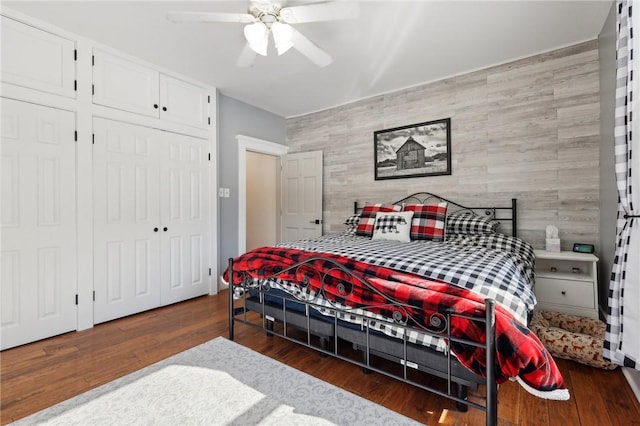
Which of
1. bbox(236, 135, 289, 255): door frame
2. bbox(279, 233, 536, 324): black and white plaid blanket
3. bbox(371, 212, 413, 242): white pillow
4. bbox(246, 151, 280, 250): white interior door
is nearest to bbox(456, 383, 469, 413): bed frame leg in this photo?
bbox(279, 233, 536, 324): black and white plaid blanket

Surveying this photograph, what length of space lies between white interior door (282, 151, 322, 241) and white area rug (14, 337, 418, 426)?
2.70 m

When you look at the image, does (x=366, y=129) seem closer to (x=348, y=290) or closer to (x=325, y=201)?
(x=325, y=201)

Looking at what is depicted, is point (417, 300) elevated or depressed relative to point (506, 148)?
depressed

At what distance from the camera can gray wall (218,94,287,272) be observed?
12.8ft

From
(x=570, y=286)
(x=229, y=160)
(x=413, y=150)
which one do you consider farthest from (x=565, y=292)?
(x=229, y=160)

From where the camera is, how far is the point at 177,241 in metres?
3.37

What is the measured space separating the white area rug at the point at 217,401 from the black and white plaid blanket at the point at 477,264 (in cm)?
75

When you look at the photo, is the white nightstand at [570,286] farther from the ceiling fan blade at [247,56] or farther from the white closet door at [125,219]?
the white closet door at [125,219]

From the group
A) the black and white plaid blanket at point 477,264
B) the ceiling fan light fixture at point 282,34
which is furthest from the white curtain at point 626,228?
the ceiling fan light fixture at point 282,34

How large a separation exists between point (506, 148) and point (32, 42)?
438 cm

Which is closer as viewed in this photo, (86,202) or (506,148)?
(86,202)

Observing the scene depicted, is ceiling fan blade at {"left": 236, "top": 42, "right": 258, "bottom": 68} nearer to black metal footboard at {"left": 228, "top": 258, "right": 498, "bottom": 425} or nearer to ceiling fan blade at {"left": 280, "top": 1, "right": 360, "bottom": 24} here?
ceiling fan blade at {"left": 280, "top": 1, "right": 360, "bottom": 24}

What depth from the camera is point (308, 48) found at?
2.29 metres

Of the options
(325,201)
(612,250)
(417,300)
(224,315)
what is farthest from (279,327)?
(612,250)
